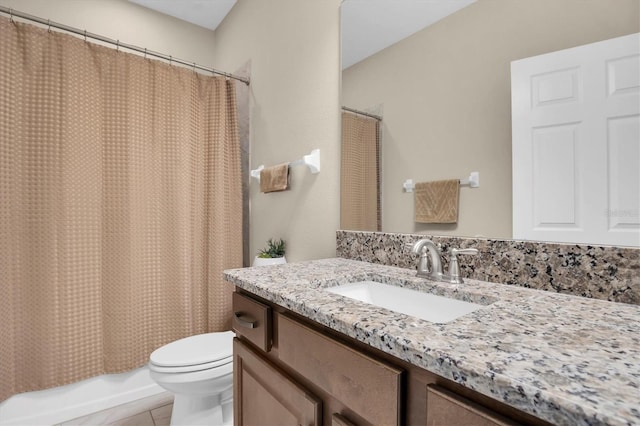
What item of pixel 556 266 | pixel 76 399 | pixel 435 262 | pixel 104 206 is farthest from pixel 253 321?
pixel 76 399

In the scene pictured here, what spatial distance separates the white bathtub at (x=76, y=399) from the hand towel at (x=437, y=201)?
6.18ft

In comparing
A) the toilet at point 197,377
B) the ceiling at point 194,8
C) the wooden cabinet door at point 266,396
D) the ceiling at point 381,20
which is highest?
the ceiling at point 194,8

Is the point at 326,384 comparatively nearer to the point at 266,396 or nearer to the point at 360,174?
the point at 266,396

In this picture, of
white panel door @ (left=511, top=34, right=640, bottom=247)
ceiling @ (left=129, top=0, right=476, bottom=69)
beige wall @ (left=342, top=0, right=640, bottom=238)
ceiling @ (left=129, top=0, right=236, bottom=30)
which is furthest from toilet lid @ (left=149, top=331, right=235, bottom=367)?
ceiling @ (left=129, top=0, right=236, bottom=30)

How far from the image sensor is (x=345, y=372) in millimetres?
624

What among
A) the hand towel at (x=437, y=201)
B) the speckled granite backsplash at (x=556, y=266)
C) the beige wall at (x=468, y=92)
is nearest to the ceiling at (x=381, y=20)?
the beige wall at (x=468, y=92)

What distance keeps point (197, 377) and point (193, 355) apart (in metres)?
0.12

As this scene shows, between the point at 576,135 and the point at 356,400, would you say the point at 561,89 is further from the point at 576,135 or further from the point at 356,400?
the point at 356,400

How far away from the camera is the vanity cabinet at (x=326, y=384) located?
462 millimetres

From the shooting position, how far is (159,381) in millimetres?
1390

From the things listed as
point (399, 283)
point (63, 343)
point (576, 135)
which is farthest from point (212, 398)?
point (576, 135)

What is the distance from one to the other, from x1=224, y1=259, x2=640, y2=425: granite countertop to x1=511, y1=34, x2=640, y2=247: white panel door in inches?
7.3

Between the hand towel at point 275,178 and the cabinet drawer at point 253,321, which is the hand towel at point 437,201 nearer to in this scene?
the cabinet drawer at point 253,321

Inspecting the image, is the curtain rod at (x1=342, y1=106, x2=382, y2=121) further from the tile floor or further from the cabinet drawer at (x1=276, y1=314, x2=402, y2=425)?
the tile floor
